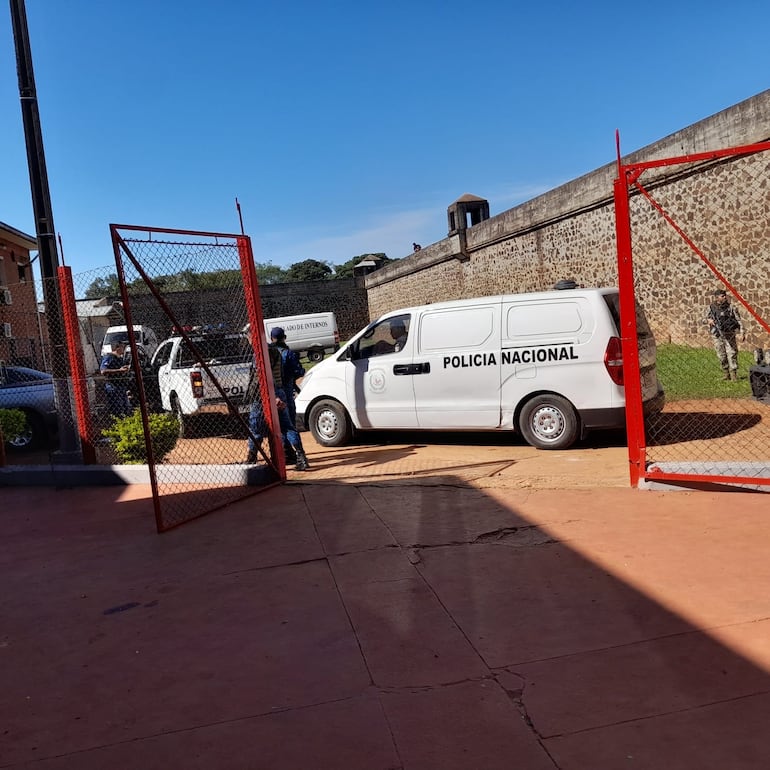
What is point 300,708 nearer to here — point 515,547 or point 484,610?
point 484,610

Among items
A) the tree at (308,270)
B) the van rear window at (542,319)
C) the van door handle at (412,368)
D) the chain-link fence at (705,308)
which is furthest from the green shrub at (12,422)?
the tree at (308,270)

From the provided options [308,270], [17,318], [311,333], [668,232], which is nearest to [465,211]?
[311,333]

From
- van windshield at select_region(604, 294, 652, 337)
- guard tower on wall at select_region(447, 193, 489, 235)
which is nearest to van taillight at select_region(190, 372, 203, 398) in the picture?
van windshield at select_region(604, 294, 652, 337)

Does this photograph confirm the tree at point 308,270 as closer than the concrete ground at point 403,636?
No

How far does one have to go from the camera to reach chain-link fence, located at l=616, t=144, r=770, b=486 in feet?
19.5

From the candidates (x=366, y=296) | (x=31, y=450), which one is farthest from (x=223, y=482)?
(x=366, y=296)

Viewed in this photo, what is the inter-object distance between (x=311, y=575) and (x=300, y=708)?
1591 millimetres

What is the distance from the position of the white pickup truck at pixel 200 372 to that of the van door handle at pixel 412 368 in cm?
182

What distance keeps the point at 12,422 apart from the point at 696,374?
424 inches

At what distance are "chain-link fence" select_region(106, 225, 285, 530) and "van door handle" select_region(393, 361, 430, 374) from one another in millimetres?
1803

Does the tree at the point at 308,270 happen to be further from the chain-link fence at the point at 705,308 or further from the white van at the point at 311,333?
the chain-link fence at the point at 705,308

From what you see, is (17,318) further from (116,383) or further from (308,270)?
(308,270)

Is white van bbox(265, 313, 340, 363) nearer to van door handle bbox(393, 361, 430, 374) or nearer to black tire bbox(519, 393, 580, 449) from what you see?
van door handle bbox(393, 361, 430, 374)

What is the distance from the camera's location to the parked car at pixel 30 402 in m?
11.5
